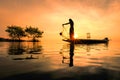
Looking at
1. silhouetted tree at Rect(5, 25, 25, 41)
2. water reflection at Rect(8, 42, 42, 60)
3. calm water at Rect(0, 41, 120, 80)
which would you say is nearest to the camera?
calm water at Rect(0, 41, 120, 80)

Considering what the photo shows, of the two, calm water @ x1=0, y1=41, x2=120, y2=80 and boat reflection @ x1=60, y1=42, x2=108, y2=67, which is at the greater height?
boat reflection @ x1=60, y1=42, x2=108, y2=67

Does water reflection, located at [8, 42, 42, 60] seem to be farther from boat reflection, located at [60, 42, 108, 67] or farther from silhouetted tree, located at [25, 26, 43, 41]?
silhouetted tree, located at [25, 26, 43, 41]

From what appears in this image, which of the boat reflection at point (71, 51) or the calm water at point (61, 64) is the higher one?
the boat reflection at point (71, 51)

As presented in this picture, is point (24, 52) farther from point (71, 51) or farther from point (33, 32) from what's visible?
point (33, 32)

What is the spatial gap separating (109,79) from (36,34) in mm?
164131

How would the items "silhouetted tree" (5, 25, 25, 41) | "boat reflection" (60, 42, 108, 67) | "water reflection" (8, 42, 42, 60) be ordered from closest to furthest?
"boat reflection" (60, 42, 108, 67) → "water reflection" (8, 42, 42, 60) → "silhouetted tree" (5, 25, 25, 41)

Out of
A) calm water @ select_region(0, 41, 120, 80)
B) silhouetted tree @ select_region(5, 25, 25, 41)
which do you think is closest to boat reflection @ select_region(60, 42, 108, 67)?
calm water @ select_region(0, 41, 120, 80)

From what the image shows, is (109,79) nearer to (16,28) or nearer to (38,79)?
(38,79)

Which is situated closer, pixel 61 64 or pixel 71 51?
pixel 61 64

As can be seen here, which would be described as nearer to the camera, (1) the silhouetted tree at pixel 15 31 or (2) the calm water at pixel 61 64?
(2) the calm water at pixel 61 64

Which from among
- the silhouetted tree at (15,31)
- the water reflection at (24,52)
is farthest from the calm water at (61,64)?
the silhouetted tree at (15,31)

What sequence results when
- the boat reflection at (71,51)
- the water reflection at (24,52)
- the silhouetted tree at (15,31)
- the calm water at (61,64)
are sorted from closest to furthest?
1. the calm water at (61,64)
2. the boat reflection at (71,51)
3. the water reflection at (24,52)
4. the silhouetted tree at (15,31)

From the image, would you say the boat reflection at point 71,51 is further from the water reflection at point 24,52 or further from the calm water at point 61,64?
the water reflection at point 24,52

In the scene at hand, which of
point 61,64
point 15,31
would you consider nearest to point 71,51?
point 61,64
